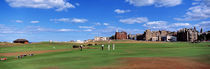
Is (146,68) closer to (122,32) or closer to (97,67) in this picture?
(97,67)

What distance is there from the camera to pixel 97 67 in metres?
21.4

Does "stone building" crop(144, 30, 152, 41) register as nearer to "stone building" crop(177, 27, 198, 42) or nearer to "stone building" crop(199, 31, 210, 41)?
"stone building" crop(177, 27, 198, 42)

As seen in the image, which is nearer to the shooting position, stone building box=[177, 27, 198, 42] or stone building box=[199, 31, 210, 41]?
stone building box=[177, 27, 198, 42]

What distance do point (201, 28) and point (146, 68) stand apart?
188 m

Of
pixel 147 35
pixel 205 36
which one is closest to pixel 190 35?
pixel 205 36

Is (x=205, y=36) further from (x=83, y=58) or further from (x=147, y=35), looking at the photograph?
(x=83, y=58)

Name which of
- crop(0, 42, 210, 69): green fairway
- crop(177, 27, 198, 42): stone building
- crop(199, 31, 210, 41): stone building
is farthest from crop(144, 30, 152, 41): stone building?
crop(0, 42, 210, 69): green fairway

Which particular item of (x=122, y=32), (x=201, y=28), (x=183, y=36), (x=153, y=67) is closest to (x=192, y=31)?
(x=183, y=36)

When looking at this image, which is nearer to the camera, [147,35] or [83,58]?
[83,58]

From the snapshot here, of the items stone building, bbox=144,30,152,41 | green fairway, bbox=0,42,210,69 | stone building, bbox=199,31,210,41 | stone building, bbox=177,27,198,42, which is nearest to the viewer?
green fairway, bbox=0,42,210,69

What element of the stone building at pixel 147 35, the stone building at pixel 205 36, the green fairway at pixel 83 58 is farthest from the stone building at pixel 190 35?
the green fairway at pixel 83 58

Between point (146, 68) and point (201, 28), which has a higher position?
point (201, 28)

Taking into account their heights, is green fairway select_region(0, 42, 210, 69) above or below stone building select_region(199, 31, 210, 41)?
below

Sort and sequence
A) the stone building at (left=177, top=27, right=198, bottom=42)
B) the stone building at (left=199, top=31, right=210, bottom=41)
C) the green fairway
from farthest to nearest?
the stone building at (left=199, top=31, right=210, bottom=41)
the stone building at (left=177, top=27, right=198, bottom=42)
the green fairway
